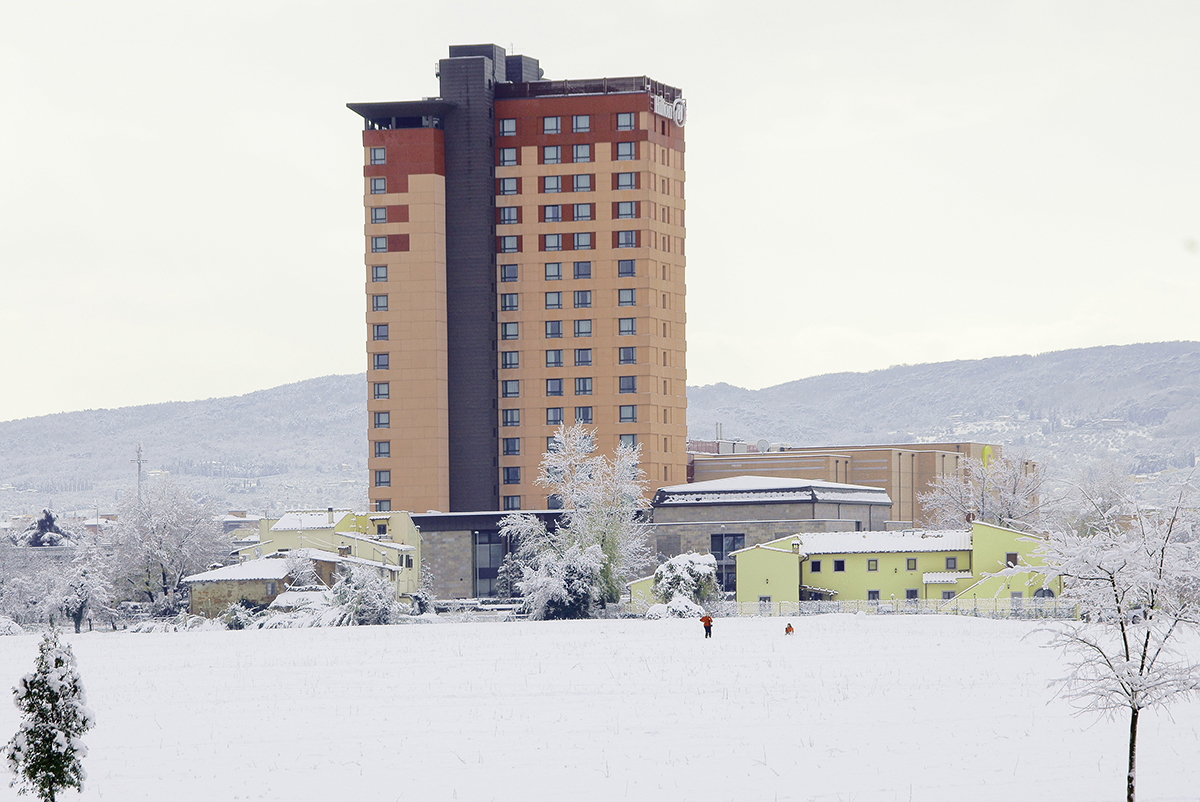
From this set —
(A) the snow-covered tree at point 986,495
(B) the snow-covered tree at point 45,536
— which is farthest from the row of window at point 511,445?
(B) the snow-covered tree at point 45,536

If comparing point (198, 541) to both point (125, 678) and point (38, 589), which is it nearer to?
point (38, 589)

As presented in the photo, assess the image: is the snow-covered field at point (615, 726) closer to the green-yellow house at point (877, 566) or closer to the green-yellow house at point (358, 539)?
the green-yellow house at point (877, 566)

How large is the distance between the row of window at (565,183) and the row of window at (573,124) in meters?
4.42

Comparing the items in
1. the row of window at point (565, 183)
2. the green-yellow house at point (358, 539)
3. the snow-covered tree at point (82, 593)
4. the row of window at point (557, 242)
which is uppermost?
the row of window at point (565, 183)

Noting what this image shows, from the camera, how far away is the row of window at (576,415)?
149125mm

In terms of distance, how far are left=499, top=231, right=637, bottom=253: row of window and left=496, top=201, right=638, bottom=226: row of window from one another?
1.48m

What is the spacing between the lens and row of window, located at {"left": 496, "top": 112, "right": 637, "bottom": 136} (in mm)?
149125

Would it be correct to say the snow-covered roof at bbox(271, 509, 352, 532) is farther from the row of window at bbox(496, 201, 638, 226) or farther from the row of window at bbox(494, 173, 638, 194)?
the row of window at bbox(494, 173, 638, 194)

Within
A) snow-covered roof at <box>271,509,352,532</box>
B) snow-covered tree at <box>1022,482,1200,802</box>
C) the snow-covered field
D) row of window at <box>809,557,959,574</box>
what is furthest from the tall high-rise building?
snow-covered tree at <box>1022,482,1200,802</box>

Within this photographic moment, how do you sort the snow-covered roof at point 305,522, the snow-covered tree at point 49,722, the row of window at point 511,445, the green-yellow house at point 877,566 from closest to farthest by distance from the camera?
the snow-covered tree at point 49,722 → the green-yellow house at point 877,566 → the snow-covered roof at point 305,522 → the row of window at point 511,445

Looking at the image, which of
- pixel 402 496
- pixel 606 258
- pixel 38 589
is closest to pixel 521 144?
pixel 606 258

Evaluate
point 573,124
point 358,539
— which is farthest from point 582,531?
point 573,124

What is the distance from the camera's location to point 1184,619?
34.8 metres

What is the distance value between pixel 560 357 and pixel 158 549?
139 feet
